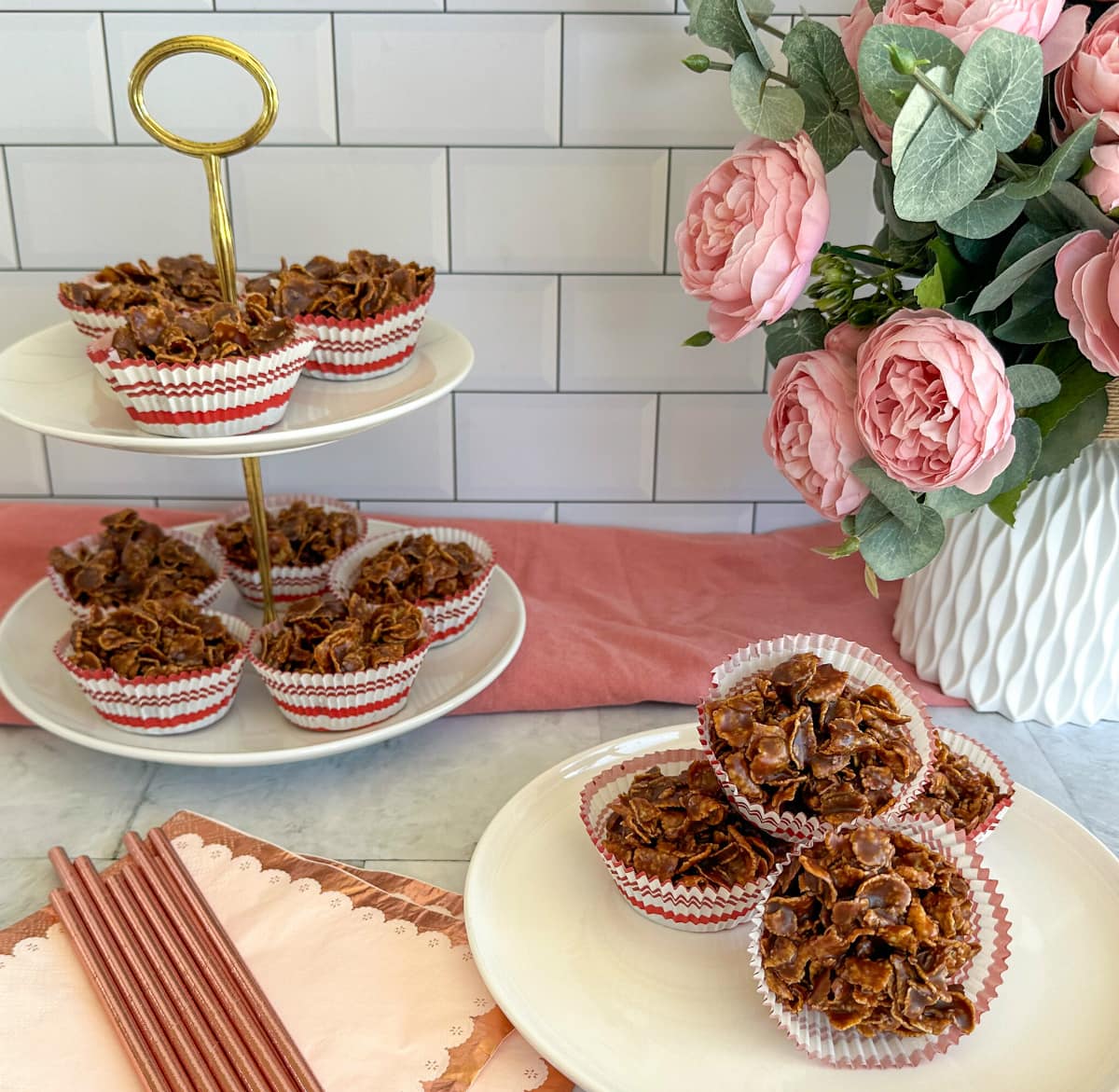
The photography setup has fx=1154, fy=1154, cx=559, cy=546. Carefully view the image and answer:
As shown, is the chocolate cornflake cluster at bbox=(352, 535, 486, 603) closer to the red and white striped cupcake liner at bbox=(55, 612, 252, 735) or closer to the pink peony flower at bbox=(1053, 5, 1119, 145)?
the red and white striped cupcake liner at bbox=(55, 612, 252, 735)

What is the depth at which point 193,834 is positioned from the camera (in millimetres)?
793

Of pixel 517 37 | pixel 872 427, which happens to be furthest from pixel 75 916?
pixel 517 37

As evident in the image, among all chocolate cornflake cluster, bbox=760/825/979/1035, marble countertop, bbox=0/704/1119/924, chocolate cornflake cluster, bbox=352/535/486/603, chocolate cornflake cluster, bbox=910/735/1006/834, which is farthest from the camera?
chocolate cornflake cluster, bbox=352/535/486/603

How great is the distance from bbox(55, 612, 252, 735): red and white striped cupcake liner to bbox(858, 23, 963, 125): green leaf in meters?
0.59

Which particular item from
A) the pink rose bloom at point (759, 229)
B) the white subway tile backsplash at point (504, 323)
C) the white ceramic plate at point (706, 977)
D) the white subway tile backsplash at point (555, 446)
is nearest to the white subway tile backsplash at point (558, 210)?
the white subway tile backsplash at point (504, 323)

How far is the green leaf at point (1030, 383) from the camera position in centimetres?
70

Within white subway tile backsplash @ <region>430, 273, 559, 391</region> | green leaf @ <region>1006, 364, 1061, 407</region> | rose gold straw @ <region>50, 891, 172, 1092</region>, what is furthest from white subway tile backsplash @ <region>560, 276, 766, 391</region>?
rose gold straw @ <region>50, 891, 172, 1092</region>

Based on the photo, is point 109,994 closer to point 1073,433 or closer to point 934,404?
point 934,404

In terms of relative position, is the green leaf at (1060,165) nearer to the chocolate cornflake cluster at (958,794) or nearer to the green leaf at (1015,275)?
the green leaf at (1015,275)

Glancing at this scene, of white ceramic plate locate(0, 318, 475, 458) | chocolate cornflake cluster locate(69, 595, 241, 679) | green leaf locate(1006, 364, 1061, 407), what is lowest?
chocolate cornflake cluster locate(69, 595, 241, 679)

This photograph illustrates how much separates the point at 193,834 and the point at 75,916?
98mm

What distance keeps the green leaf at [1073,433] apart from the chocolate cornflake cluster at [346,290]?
48 centimetres

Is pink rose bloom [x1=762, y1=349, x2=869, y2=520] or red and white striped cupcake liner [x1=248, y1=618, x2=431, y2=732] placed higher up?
pink rose bloom [x1=762, y1=349, x2=869, y2=520]

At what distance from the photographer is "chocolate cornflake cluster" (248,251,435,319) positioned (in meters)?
0.89
